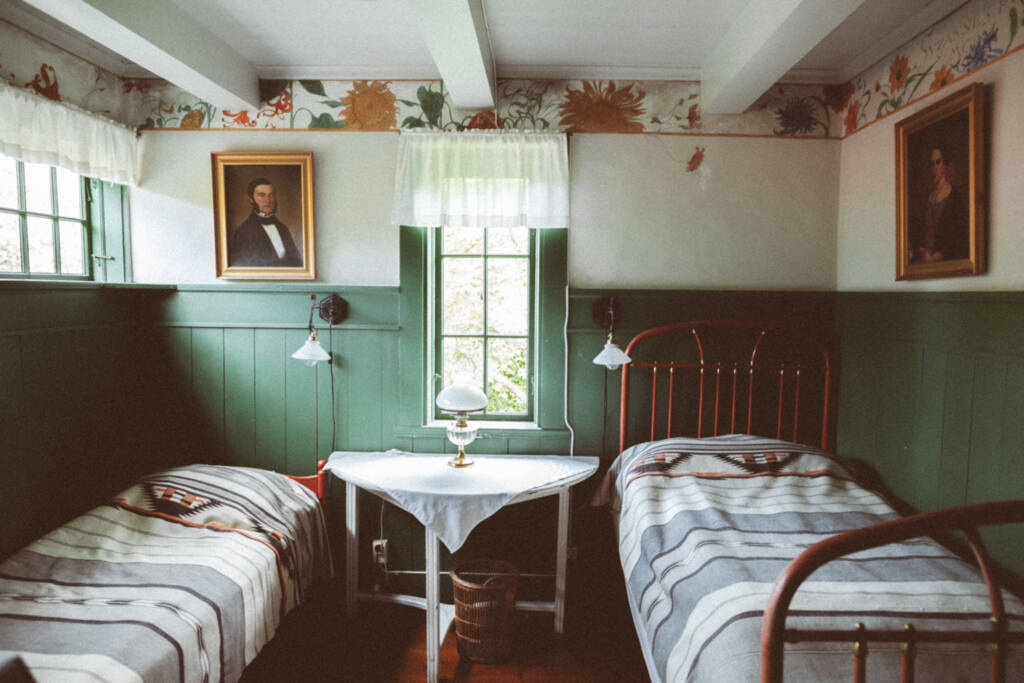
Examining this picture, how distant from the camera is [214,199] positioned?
2982 millimetres

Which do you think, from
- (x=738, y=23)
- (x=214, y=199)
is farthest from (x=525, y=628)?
(x=738, y=23)

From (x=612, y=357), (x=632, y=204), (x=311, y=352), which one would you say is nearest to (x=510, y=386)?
(x=612, y=357)

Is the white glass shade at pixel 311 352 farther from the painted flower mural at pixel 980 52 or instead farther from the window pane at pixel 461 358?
the painted flower mural at pixel 980 52

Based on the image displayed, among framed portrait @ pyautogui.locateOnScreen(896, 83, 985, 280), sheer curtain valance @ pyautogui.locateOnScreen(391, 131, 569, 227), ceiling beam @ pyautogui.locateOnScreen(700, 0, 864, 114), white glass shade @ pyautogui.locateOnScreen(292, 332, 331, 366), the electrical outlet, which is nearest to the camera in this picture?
ceiling beam @ pyautogui.locateOnScreen(700, 0, 864, 114)

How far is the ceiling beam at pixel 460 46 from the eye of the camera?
197 cm

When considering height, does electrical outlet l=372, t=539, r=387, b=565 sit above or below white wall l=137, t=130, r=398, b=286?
below

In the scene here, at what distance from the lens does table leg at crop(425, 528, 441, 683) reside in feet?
7.70

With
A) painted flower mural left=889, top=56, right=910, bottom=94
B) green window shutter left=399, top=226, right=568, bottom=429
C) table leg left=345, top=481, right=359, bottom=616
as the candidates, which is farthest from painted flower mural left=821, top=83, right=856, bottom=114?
table leg left=345, top=481, right=359, bottom=616

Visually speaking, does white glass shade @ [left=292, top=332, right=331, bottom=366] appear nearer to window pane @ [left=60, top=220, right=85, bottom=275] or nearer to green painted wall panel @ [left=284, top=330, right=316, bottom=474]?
green painted wall panel @ [left=284, top=330, right=316, bottom=474]

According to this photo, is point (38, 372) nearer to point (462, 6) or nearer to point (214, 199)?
point (214, 199)

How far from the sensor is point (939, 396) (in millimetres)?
2266

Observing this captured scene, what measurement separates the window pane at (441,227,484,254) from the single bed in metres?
0.98

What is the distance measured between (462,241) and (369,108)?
31.9 inches

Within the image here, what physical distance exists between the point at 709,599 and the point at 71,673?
1645mm
